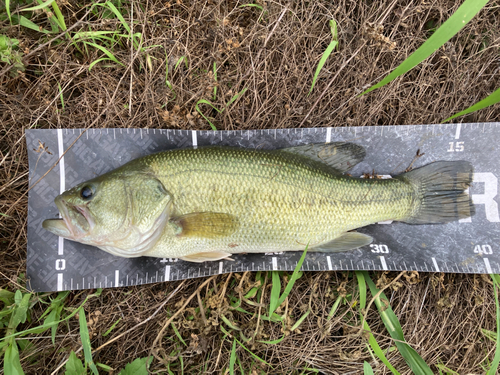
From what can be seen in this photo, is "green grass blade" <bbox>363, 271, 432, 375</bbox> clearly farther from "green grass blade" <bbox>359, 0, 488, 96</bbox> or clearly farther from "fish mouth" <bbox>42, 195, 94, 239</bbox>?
"fish mouth" <bbox>42, 195, 94, 239</bbox>

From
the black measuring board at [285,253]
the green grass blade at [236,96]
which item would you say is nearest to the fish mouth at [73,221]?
the black measuring board at [285,253]

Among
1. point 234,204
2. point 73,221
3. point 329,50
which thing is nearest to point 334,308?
point 234,204

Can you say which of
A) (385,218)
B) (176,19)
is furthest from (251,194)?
(176,19)

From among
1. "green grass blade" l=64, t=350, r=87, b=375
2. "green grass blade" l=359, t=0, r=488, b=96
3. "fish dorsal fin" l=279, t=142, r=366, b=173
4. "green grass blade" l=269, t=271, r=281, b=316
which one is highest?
"green grass blade" l=359, t=0, r=488, b=96

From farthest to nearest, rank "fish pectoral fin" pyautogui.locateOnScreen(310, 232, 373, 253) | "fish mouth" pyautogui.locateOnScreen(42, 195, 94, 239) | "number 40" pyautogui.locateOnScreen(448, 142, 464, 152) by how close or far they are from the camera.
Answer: "number 40" pyautogui.locateOnScreen(448, 142, 464, 152) → "fish pectoral fin" pyautogui.locateOnScreen(310, 232, 373, 253) → "fish mouth" pyautogui.locateOnScreen(42, 195, 94, 239)

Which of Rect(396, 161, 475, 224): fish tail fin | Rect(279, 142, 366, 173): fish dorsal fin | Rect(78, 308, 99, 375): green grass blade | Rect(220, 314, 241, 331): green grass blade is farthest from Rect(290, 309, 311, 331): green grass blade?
Rect(78, 308, 99, 375): green grass blade

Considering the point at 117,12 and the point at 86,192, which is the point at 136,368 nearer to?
the point at 86,192
